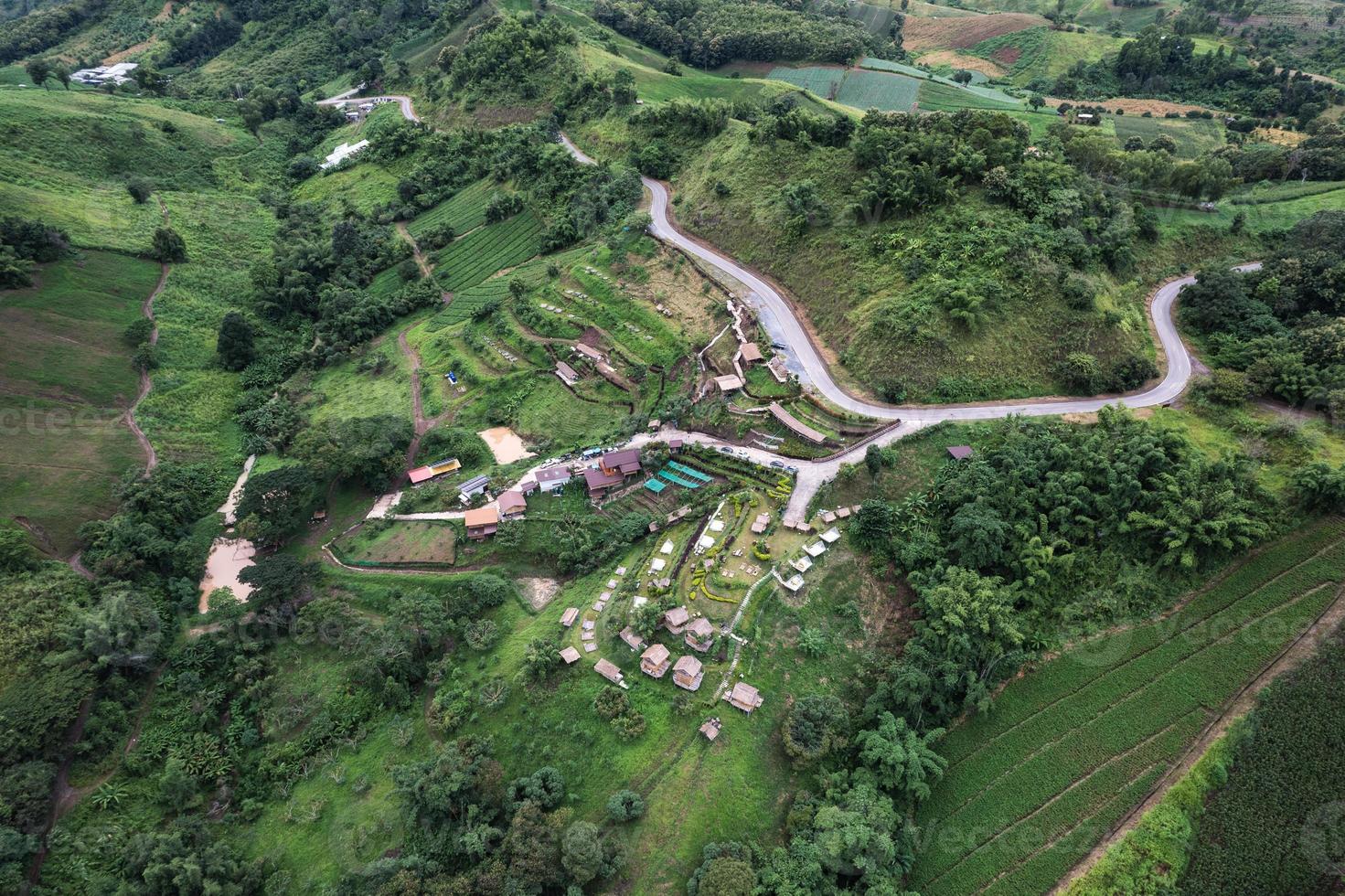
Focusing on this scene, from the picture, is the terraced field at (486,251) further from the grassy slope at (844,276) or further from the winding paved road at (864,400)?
the winding paved road at (864,400)

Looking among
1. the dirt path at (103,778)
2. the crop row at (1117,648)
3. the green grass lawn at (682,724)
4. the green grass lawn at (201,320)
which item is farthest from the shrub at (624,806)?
the green grass lawn at (201,320)

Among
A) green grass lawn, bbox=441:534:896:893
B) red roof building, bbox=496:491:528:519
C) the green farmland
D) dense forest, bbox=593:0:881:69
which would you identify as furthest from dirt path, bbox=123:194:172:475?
the green farmland

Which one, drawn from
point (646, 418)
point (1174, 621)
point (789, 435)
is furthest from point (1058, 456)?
point (646, 418)

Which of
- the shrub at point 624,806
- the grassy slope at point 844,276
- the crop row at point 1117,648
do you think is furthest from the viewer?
the grassy slope at point 844,276

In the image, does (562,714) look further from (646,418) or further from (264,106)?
(264,106)

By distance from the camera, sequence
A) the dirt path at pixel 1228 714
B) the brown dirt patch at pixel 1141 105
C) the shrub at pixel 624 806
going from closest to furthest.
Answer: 1. the dirt path at pixel 1228 714
2. the shrub at pixel 624 806
3. the brown dirt patch at pixel 1141 105

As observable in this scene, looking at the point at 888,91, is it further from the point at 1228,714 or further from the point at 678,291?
the point at 1228,714

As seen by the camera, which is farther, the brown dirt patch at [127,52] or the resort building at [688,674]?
the brown dirt patch at [127,52]

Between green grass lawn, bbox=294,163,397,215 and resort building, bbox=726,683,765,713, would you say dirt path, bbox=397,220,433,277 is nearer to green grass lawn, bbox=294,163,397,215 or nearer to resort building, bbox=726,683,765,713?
green grass lawn, bbox=294,163,397,215
